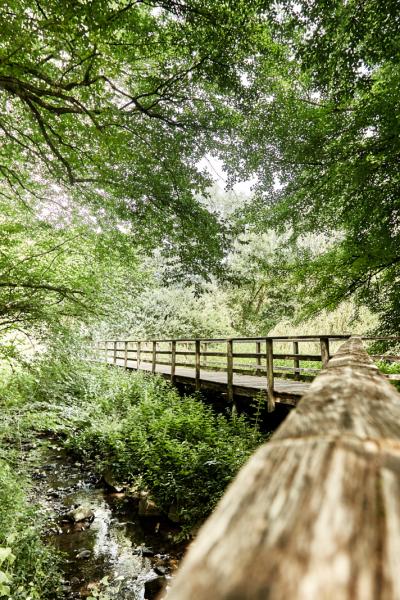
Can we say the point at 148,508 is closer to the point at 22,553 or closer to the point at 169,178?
the point at 22,553

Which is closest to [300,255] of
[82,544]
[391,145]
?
[391,145]

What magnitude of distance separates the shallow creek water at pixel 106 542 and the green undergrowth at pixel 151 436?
43 centimetres

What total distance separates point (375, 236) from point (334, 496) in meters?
7.21

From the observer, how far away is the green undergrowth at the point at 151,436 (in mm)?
5320

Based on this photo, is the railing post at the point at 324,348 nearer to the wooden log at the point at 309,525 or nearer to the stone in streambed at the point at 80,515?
the stone in streambed at the point at 80,515

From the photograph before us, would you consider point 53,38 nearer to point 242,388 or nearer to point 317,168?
point 317,168

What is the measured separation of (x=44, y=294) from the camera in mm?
6660

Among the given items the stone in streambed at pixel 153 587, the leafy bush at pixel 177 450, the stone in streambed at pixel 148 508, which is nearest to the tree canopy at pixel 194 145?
the leafy bush at pixel 177 450

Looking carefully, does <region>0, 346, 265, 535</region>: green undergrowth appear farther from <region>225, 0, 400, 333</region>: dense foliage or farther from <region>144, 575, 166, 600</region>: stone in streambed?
<region>225, 0, 400, 333</region>: dense foliage

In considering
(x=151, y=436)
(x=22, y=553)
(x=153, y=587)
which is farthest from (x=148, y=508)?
(x=22, y=553)

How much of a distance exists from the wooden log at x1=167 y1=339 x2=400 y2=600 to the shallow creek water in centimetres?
509

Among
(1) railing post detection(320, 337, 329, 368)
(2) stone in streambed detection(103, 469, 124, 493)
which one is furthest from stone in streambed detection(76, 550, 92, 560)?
(1) railing post detection(320, 337, 329, 368)

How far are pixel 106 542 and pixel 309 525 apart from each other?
6528 millimetres

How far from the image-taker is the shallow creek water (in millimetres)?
4387
